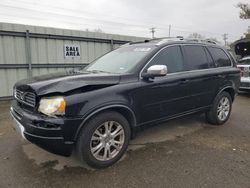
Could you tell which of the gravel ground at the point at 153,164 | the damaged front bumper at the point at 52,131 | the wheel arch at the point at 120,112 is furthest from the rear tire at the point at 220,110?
the damaged front bumper at the point at 52,131

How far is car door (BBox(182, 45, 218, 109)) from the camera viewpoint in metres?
4.23

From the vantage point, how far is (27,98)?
297 cm

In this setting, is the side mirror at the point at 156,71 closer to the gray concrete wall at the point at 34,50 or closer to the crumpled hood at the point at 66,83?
the crumpled hood at the point at 66,83

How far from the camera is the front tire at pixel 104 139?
9.37 feet

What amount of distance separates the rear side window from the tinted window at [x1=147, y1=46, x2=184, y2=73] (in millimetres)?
1148

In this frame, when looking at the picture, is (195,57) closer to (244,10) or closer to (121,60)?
(121,60)

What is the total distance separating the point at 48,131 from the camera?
266 centimetres

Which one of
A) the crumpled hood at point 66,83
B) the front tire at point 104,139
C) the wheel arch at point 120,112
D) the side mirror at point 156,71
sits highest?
the side mirror at point 156,71

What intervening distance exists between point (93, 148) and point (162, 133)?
1922 millimetres

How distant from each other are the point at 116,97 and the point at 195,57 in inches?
85.2

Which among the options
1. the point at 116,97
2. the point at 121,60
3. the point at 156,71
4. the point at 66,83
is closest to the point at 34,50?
the point at 121,60

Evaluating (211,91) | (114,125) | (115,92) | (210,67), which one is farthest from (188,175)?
(210,67)

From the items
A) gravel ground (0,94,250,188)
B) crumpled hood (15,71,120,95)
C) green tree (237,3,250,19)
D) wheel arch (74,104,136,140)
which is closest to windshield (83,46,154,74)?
crumpled hood (15,71,120,95)

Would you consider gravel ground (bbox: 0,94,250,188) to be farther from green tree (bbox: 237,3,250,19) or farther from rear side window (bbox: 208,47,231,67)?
green tree (bbox: 237,3,250,19)
